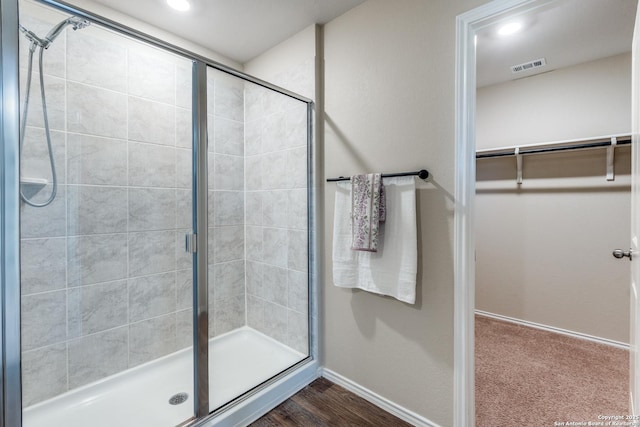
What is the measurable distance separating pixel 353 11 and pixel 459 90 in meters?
0.92

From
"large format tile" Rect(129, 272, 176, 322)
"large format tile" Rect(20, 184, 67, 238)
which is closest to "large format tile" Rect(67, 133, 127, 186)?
"large format tile" Rect(20, 184, 67, 238)

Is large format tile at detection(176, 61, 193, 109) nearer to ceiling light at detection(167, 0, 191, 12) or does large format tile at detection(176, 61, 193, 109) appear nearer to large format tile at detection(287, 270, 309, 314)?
ceiling light at detection(167, 0, 191, 12)

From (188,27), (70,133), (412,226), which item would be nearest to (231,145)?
(188,27)

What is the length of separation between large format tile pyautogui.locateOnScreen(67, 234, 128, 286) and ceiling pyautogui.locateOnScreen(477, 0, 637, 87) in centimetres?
252

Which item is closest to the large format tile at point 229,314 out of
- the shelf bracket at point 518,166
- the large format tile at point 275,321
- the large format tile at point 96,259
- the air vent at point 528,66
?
the large format tile at point 275,321

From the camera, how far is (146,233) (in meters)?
Answer: 1.99

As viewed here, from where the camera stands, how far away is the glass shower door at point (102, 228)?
156cm

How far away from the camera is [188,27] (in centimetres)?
203

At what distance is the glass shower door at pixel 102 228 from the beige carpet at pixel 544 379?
1.85 metres

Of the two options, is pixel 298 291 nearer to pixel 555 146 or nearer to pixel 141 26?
pixel 141 26

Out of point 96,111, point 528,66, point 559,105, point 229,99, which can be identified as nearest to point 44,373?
point 96,111

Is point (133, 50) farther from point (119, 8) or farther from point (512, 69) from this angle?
point (512, 69)

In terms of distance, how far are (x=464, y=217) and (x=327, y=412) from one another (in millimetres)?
1346

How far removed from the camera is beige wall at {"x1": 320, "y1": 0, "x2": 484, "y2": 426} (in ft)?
4.81
